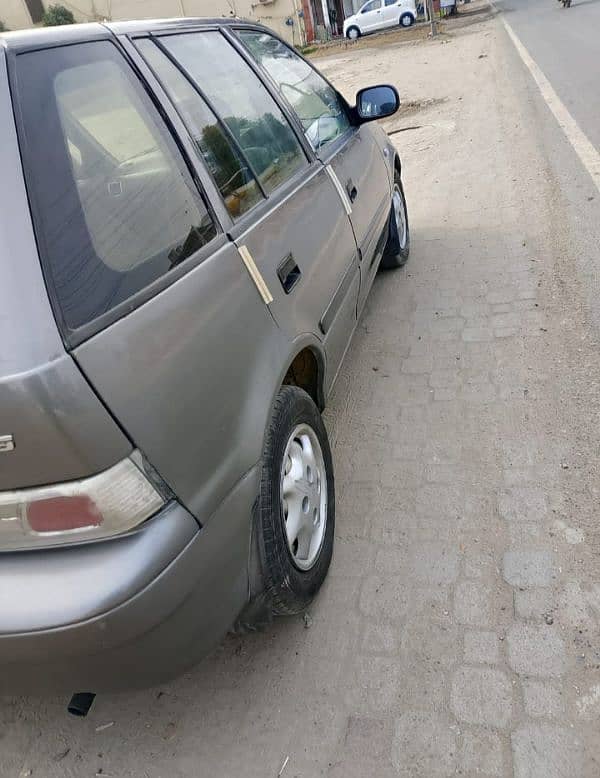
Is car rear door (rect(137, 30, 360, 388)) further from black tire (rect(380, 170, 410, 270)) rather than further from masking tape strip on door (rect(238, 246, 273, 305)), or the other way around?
black tire (rect(380, 170, 410, 270))

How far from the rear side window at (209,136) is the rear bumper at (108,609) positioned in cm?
119

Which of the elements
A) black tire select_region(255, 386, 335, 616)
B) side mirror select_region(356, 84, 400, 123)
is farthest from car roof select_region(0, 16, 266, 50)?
side mirror select_region(356, 84, 400, 123)

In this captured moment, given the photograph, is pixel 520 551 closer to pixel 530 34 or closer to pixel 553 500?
pixel 553 500

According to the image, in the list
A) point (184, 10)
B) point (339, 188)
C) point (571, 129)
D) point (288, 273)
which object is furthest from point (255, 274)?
point (184, 10)

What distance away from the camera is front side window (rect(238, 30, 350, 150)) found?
10.1 ft

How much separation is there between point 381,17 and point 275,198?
32.3 metres

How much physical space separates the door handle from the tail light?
3.41 ft

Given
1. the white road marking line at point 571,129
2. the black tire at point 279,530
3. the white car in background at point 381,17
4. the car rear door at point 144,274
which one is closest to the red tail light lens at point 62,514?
the car rear door at point 144,274

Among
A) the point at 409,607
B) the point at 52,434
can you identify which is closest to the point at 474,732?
the point at 409,607

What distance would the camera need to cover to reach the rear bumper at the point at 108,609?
1438mm

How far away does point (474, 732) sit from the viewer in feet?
5.99

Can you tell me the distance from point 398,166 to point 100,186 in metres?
3.72

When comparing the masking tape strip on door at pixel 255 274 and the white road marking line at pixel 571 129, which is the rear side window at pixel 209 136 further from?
the white road marking line at pixel 571 129

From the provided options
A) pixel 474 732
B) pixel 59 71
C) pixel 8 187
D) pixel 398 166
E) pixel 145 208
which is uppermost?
pixel 59 71
